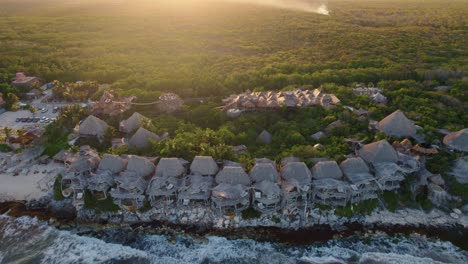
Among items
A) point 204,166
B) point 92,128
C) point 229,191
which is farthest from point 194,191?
point 92,128

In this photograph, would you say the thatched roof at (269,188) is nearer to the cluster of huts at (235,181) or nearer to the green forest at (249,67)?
the cluster of huts at (235,181)

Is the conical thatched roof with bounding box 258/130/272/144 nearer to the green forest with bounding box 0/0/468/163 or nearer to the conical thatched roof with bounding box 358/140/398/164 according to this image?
the green forest with bounding box 0/0/468/163

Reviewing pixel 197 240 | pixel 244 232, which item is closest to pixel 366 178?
pixel 244 232

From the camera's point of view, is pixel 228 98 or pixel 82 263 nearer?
pixel 82 263

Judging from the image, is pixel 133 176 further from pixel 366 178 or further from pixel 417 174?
pixel 417 174

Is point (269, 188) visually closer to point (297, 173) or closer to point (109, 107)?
point (297, 173)

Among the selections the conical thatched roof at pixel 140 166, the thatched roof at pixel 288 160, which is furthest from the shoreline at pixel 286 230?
the thatched roof at pixel 288 160
